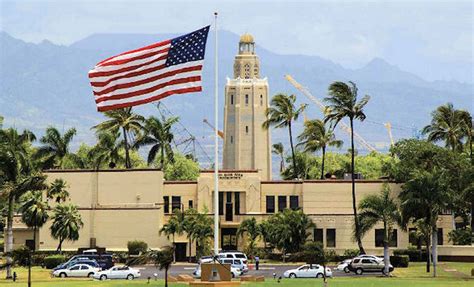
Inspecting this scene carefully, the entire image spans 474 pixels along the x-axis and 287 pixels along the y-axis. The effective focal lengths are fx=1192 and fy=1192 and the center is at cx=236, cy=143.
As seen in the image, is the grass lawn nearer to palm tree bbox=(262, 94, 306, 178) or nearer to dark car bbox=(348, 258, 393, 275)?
dark car bbox=(348, 258, 393, 275)

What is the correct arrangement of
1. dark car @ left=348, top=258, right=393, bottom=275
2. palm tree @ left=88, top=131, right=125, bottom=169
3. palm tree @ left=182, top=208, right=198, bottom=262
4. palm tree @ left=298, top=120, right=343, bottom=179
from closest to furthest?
dark car @ left=348, top=258, right=393, bottom=275 → palm tree @ left=182, top=208, right=198, bottom=262 → palm tree @ left=88, top=131, right=125, bottom=169 → palm tree @ left=298, top=120, right=343, bottom=179

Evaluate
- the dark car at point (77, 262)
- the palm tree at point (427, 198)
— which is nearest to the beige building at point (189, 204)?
the dark car at point (77, 262)

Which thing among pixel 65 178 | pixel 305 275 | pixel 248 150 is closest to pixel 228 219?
pixel 65 178

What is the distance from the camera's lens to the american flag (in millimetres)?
65812

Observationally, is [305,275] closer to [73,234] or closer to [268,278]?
[268,278]

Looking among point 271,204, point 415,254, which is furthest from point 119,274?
point 271,204

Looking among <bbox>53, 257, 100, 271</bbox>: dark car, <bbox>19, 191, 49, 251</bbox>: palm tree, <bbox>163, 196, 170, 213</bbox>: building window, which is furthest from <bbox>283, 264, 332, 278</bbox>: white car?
<bbox>163, 196, 170, 213</bbox>: building window

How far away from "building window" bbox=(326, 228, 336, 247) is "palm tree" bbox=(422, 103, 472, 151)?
17.4 metres

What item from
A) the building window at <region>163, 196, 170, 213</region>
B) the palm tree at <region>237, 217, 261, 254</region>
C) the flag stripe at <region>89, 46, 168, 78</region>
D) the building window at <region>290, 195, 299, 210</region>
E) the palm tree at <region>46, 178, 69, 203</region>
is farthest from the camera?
the building window at <region>163, 196, 170, 213</region>

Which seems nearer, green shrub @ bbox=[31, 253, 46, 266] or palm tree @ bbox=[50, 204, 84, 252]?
green shrub @ bbox=[31, 253, 46, 266]

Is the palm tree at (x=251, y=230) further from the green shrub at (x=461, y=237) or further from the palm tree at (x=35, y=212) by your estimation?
the palm tree at (x=35, y=212)

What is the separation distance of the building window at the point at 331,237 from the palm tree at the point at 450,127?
17370 mm

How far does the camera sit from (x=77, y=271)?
308ft

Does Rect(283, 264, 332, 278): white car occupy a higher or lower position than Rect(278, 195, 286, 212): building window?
lower
